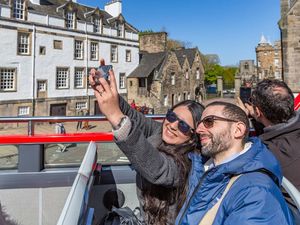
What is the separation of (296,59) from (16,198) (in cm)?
1224

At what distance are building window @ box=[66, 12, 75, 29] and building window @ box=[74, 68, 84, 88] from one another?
419cm

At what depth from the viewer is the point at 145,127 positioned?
2619 mm

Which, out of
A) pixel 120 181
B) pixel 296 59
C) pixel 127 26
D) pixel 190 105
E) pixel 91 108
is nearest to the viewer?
pixel 190 105

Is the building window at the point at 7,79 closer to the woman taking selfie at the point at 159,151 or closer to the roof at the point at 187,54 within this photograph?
the roof at the point at 187,54

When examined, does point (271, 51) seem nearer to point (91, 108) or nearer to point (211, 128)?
point (91, 108)

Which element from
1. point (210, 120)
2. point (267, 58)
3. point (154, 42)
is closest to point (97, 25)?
point (154, 42)

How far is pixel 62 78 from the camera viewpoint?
28875 mm

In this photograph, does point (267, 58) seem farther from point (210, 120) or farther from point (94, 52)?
point (210, 120)

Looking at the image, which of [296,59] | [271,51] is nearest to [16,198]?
[296,59]

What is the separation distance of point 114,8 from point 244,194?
39.7 metres

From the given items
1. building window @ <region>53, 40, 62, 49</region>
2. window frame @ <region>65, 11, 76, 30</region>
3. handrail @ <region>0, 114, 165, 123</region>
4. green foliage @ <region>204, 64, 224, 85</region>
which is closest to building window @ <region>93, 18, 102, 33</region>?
window frame @ <region>65, 11, 76, 30</region>

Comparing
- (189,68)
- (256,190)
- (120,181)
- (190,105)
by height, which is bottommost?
(120,181)

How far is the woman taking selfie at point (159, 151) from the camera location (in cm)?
166

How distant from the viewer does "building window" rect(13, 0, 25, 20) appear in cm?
2491
